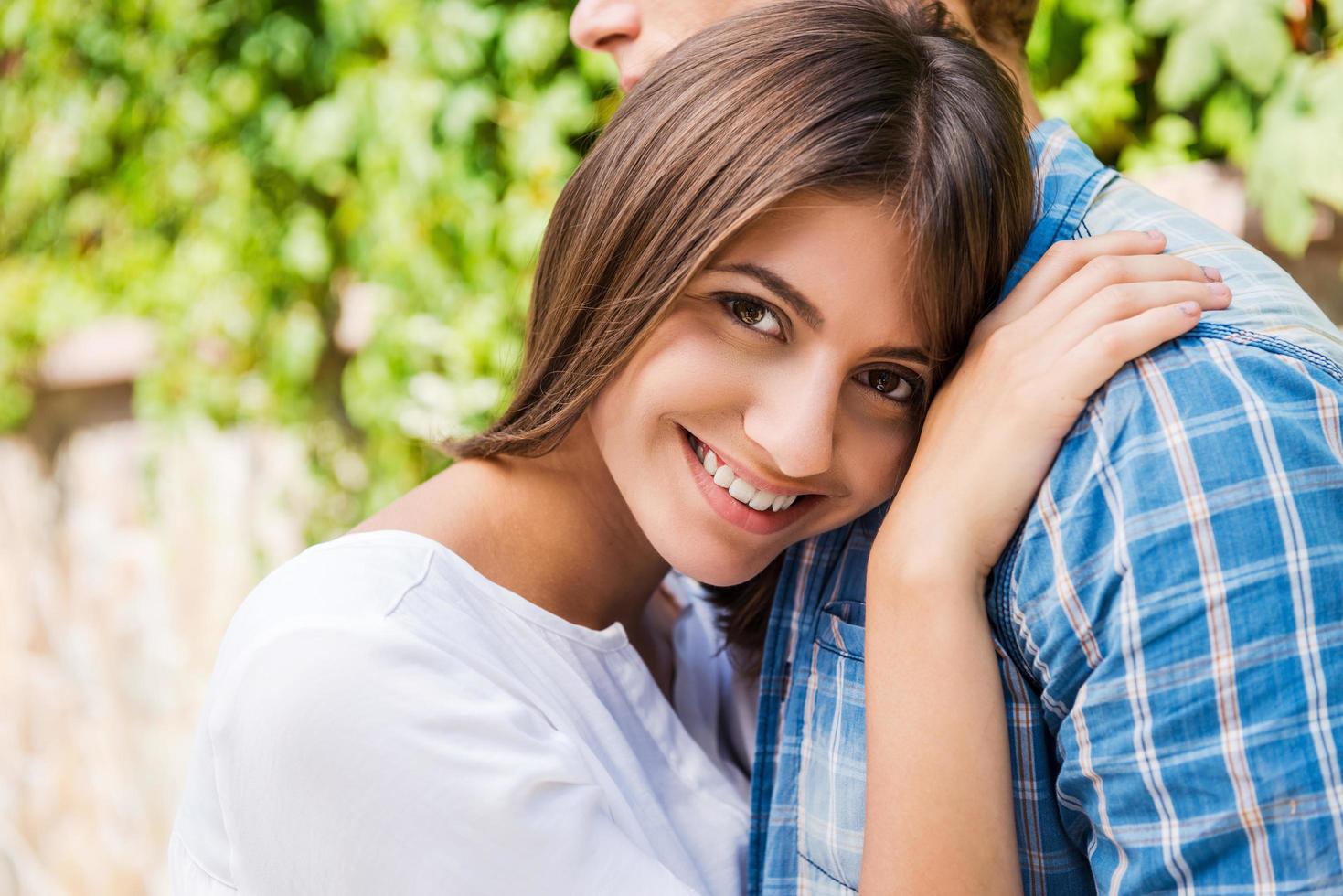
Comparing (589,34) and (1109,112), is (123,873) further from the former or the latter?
(1109,112)

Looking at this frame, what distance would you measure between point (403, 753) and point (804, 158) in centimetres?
72

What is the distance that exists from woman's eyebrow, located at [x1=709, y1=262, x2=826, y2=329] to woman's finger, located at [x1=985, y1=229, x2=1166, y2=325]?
194mm

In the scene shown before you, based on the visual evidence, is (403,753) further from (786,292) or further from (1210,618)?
(1210,618)

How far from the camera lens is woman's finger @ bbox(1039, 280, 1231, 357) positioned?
1086mm

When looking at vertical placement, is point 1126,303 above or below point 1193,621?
above

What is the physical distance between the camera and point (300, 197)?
3293 mm

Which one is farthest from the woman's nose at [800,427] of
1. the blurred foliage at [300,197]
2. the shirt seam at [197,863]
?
the blurred foliage at [300,197]

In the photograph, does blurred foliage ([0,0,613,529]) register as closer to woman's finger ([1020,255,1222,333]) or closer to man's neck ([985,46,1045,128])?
man's neck ([985,46,1045,128])

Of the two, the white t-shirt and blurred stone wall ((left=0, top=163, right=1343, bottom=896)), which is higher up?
the white t-shirt

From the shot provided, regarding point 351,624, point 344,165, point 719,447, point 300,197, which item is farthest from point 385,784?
point 300,197

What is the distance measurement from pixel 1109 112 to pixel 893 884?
1690 mm

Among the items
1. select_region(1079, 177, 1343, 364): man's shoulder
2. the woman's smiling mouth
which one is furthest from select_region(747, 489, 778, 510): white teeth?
select_region(1079, 177, 1343, 364): man's shoulder

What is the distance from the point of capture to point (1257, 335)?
1.07 meters

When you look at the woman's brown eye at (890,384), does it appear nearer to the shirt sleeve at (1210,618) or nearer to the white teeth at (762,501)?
the white teeth at (762,501)
